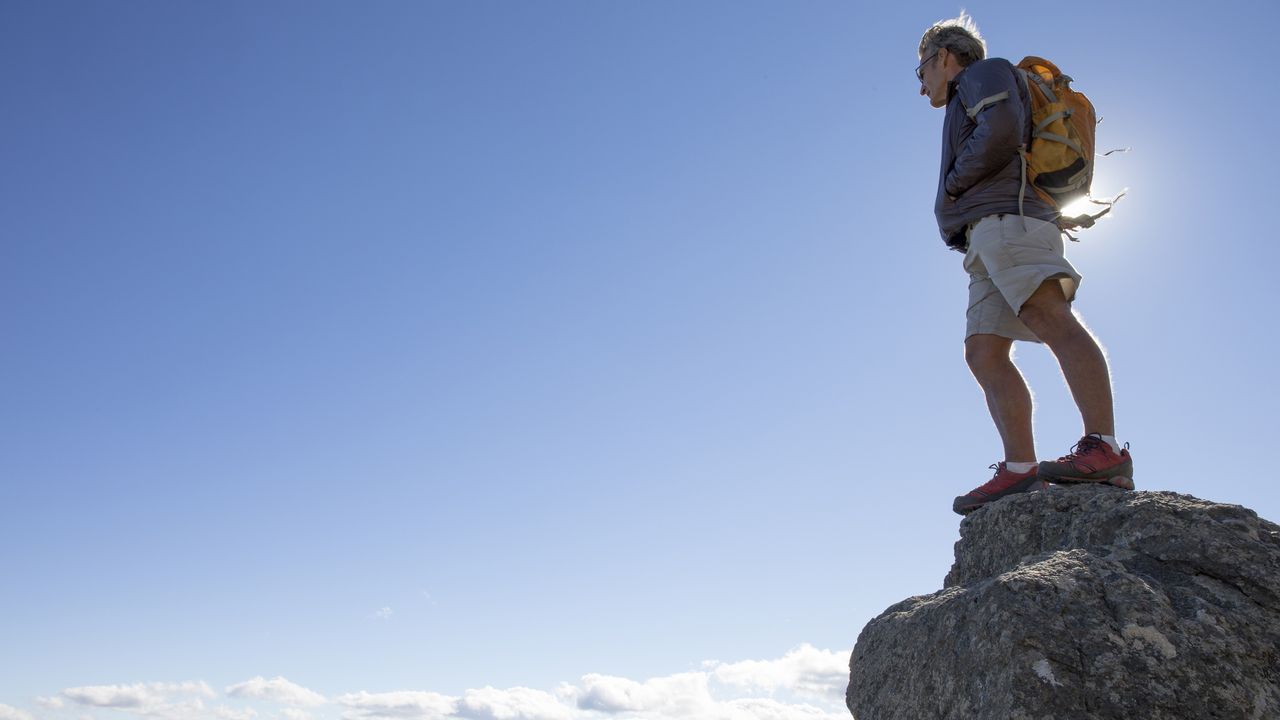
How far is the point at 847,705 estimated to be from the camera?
158 inches

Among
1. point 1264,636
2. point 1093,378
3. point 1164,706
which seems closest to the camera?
point 1164,706

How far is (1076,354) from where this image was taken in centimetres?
450

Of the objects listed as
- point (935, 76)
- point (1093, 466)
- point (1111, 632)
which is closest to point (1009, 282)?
point (1093, 466)

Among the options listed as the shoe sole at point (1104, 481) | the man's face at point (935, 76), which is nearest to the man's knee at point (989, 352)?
the shoe sole at point (1104, 481)

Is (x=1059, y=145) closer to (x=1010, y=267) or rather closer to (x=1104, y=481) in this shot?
(x=1010, y=267)

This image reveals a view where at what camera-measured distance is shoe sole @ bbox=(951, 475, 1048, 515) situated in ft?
15.2

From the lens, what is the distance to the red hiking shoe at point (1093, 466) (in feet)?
14.3

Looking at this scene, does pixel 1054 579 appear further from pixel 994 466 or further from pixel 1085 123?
pixel 1085 123

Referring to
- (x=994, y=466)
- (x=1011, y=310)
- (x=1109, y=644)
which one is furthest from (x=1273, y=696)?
(x=1011, y=310)

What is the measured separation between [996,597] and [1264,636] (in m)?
0.94

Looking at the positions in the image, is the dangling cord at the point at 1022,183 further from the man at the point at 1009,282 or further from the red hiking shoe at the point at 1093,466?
the red hiking shoe at the point at 1093,466

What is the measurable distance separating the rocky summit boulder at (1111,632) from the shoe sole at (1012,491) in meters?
0.68

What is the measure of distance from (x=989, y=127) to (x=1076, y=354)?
1.34m

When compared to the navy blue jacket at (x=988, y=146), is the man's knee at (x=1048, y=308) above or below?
below
